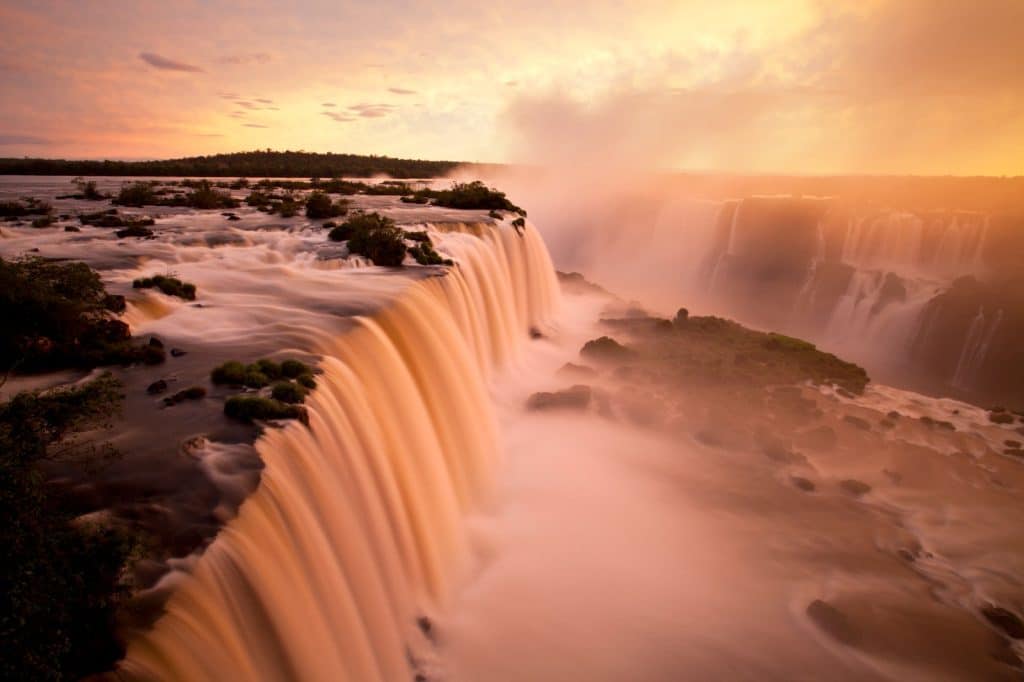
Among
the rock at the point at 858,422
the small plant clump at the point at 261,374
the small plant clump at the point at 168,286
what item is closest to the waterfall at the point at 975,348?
the rock at the point at 858,422

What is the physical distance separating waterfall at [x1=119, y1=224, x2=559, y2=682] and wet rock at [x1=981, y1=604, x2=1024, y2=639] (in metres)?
11.6

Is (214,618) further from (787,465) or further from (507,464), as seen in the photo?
(787,465)

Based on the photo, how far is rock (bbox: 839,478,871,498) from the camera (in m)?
16.6

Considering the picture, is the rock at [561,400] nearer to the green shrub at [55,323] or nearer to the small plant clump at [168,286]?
the small plant clump at [168,286]

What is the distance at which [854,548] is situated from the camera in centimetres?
1397

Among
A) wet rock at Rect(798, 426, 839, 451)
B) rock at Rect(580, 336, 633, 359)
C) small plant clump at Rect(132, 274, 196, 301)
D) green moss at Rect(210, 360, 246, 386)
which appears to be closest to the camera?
green moss at Rect(210, 360, 246, 386)

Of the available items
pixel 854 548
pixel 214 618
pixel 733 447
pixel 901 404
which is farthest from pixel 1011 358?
pixel 214 618

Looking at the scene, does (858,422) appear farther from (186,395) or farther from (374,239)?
(186,395)

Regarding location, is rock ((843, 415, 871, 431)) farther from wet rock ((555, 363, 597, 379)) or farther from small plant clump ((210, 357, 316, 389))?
small plant clump ((210, 357, 316, 389))

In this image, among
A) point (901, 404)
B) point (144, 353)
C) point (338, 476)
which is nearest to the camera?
point (338, 476)

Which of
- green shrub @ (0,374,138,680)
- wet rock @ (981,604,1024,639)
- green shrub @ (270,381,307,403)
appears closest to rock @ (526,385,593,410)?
wet rock @ (981,604,1024,639)

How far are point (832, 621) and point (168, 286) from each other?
1690cm

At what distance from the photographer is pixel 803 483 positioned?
55.4 ft

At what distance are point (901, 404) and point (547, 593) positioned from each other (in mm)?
20698
